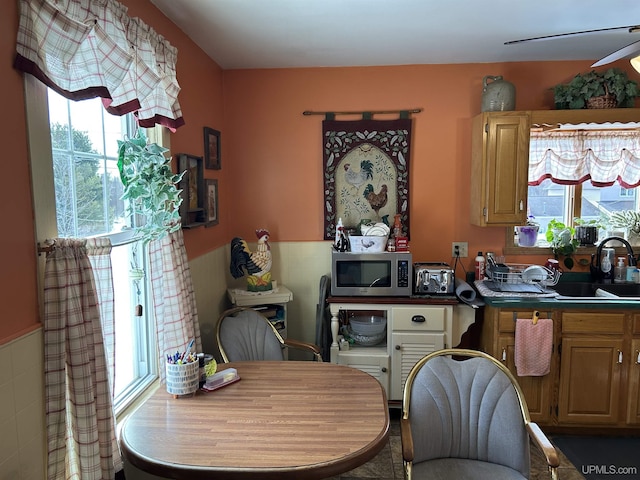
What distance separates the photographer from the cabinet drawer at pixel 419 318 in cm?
301

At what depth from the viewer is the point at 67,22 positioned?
1.43 meters

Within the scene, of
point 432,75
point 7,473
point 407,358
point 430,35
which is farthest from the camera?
point 432,75

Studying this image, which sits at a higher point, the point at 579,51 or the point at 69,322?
the point at 579,51

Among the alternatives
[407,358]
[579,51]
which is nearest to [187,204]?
[407,358]

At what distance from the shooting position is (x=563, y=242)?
3322mm

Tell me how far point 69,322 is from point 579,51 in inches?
131

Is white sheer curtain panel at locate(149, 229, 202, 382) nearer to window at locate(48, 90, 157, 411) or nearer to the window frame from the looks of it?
window at locate(48, 90, 157, 411)

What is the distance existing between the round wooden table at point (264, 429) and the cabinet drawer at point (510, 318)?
124cm

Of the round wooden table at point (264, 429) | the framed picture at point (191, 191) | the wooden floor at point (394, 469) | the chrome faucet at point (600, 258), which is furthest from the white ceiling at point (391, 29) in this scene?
the wooden floor at point (394, 469)

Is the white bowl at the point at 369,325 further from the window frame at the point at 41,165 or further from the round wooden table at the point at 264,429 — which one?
the window frame at the point at 41,165

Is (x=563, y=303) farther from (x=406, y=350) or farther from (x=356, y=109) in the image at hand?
Answer: (x=356, y=109)

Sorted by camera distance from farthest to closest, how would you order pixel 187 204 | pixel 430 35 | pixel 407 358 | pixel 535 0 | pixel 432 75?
pixel 432 75, pixel 407 358, pixel 430 35, pixel 187 204, pixel 535 0

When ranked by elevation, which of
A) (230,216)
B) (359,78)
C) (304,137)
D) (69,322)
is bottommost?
(69,322)

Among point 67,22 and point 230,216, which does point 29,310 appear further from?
point 230,216
